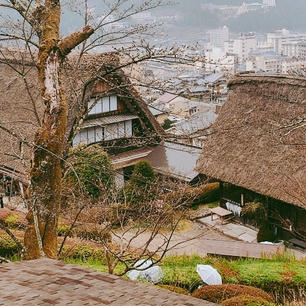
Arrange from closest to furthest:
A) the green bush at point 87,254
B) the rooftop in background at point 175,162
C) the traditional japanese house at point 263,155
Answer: the green bush at point 87,254 < the traditional japanese house at point 263,155 < the rooftop in background at point 175,162

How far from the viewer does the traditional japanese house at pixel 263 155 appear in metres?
13.6

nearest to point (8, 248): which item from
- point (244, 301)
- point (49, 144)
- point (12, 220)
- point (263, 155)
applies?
point (12, 220)

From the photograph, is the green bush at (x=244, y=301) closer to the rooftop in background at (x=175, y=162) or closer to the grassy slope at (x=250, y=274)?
the grassy slope at (x=250, y=274)

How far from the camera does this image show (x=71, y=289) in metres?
3.26

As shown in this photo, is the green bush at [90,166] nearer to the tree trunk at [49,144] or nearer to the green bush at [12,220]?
the tree trunk at [49,144]

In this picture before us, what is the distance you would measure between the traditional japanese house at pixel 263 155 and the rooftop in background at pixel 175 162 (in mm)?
916

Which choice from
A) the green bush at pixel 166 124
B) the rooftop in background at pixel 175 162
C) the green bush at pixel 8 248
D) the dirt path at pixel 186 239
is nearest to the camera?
the green bush at pixel 8 248

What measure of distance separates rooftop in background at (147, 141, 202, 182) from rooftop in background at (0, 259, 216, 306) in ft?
43.5

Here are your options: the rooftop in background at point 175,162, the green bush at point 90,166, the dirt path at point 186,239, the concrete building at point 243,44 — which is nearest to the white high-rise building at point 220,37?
the concrete building at point 243,44

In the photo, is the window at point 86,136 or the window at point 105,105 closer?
the window at point 86,136

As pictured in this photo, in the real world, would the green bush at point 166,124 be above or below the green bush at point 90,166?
above

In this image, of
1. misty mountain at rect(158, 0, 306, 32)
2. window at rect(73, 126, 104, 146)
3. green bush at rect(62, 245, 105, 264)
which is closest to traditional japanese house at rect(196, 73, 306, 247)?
window at rect(73, 126, 104, 146)

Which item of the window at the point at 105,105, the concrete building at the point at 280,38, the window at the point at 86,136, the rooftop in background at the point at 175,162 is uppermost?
the concrete building at the point at 280,38

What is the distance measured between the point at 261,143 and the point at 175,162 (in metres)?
4.84
